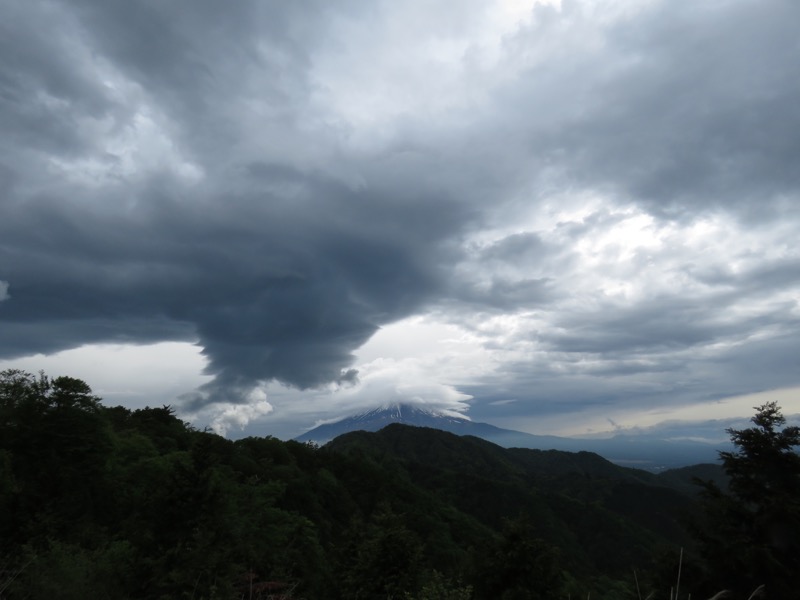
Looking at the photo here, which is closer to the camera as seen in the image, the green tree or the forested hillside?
the green tree

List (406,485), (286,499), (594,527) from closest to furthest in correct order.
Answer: (286,499), (406,485), (594,527)

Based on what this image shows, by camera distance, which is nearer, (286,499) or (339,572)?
(339,572)

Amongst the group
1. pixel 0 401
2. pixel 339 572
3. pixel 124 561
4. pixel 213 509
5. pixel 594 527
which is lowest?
pixel 594 527

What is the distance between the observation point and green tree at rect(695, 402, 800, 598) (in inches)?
796

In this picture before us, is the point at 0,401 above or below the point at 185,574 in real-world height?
above

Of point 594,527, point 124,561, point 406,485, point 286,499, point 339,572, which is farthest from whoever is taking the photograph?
point 594,527

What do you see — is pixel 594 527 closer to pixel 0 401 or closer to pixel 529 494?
pixel 529 494

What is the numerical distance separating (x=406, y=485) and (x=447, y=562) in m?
33.9

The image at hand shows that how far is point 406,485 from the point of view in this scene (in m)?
113

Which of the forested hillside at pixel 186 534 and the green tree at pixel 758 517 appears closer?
the green tree at pixel 758 517

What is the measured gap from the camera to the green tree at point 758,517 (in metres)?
20.2

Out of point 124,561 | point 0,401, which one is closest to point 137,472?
point 0,401

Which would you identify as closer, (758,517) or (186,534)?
(758,517)

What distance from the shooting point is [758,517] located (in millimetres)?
21469
